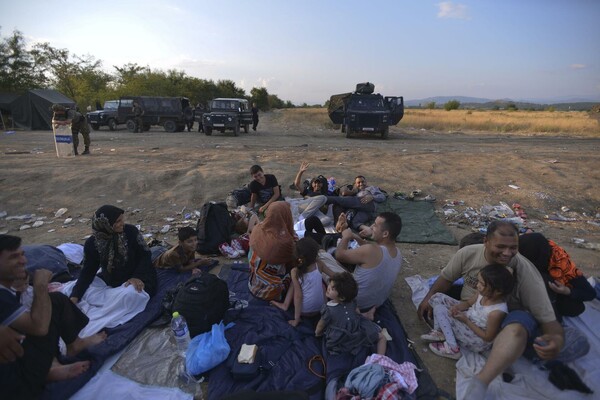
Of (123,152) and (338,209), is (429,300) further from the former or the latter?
(123,152)

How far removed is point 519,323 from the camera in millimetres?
2432

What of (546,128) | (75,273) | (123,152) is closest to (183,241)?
(75,273)

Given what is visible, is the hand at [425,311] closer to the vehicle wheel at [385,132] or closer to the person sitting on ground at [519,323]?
the person sitting on ground at [519,323]

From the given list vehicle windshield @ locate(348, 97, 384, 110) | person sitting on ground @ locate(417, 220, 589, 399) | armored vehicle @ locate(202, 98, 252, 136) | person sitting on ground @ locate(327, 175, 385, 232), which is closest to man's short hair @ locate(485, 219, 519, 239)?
person sitting on ground @ locate(417, 220, 589, 399)

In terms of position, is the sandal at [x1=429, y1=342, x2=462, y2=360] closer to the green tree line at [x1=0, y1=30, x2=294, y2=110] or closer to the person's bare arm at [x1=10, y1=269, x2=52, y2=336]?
the person's bare arm at [x1=10, y1=269, x2=52, y2=336]

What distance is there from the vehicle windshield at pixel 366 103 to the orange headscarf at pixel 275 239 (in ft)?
43.4

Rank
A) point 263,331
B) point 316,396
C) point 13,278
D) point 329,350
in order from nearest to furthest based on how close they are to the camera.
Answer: point 13,278 → point 316,396 → point 329,350 → point 263,331

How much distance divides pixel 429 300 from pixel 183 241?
9.04 feet

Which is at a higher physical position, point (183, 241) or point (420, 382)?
point (183, 241)

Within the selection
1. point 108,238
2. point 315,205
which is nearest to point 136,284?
point 108,238

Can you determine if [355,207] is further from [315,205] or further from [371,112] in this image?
[371,112]

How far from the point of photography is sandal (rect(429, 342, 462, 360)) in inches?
111

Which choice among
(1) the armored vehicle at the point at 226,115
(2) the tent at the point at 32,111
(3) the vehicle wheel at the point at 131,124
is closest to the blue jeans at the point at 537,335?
(1) the armored vehicle at the point at 226,115

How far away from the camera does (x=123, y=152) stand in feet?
36.8
